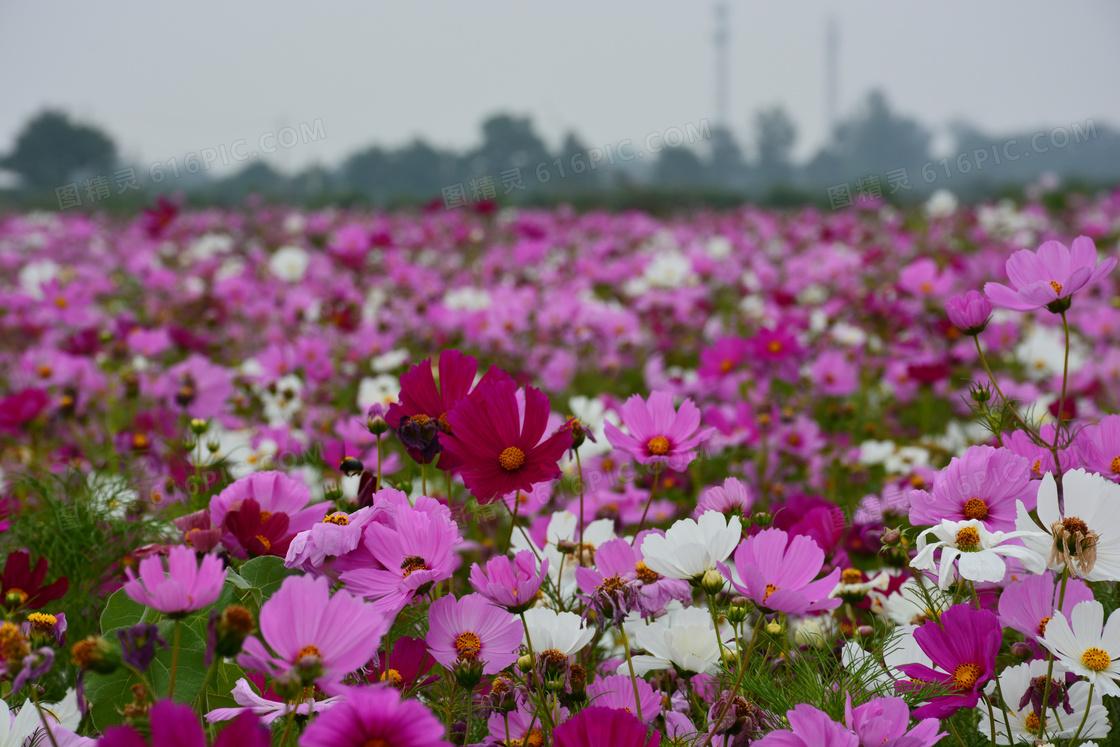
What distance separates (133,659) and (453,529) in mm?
208

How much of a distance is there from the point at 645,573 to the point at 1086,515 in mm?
332

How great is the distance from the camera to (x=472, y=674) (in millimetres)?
527

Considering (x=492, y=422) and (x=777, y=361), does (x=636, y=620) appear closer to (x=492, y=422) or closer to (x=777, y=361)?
(x=492, y=422)

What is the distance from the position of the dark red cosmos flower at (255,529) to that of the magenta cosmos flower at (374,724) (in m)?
0.28

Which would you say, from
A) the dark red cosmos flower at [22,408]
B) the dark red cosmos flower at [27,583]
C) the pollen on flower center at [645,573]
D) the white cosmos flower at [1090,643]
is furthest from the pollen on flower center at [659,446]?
the dark red cosmos flower at [22,408]

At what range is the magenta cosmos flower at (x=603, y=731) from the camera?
51cm

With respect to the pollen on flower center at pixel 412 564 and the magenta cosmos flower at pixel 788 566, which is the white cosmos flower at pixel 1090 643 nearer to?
the magenta cosmos flower at pixel 788 566

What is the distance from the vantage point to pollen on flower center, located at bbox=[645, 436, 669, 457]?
30.5 inches

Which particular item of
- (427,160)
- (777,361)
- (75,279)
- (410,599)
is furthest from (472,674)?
(427,160)

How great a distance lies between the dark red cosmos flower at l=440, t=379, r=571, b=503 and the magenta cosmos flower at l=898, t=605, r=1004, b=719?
0.99 ft

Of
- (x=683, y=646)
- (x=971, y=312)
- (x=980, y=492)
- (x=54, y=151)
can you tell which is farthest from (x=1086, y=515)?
(x=54, y=151)

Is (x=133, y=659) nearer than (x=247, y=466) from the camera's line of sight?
Yes

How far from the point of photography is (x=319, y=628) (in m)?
0.45

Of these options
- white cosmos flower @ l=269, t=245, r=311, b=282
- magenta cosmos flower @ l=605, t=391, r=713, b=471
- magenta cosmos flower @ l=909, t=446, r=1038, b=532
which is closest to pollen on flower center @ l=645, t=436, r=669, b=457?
magenta cosmos flower @ l=605, t=391, r=713, b=471
